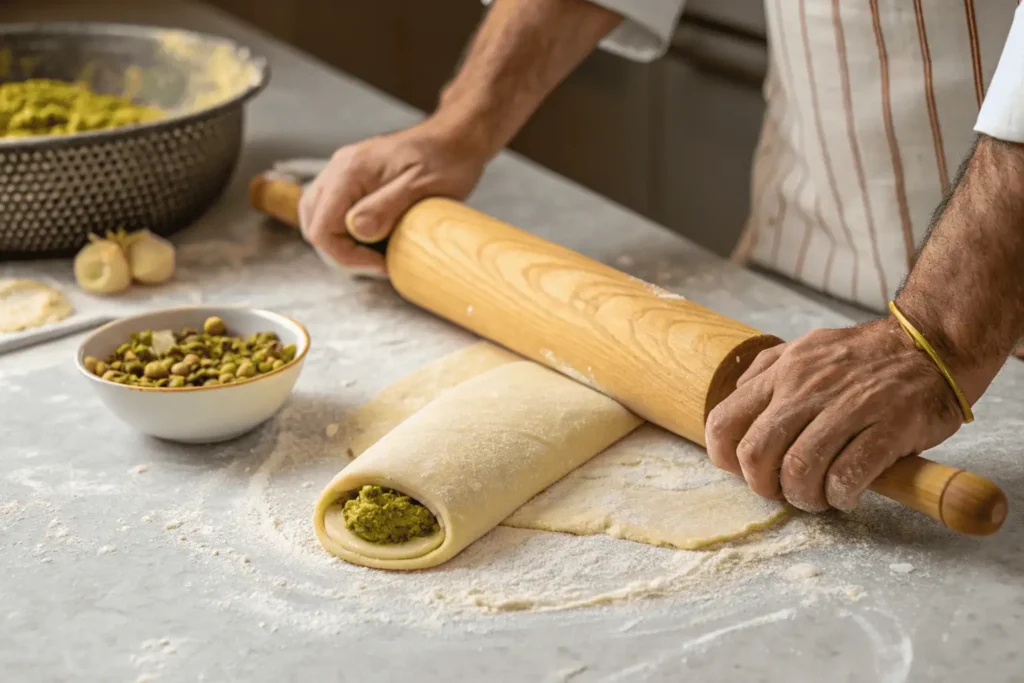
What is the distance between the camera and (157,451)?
49.2 inches

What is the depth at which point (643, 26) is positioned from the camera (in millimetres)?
1788

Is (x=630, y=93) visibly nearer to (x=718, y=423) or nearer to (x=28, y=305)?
(x=28, y=305)

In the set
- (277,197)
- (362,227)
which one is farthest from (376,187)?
(277,197)

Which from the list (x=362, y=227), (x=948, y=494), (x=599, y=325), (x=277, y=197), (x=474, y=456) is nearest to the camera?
(x=948, y=494)

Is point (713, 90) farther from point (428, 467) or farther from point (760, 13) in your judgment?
point (428, 467)

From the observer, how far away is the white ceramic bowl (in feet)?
3.88

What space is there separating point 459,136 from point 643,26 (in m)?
0.37

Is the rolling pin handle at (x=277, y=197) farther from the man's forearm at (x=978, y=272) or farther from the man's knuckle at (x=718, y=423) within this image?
the man's forearm at (x=978, y=272)

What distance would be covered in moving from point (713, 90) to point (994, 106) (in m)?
1.54

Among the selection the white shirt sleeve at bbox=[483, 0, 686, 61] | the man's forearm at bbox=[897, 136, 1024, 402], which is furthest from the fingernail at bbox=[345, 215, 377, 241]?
the man's forearm at bbox=[897, 136, 1024, 402]

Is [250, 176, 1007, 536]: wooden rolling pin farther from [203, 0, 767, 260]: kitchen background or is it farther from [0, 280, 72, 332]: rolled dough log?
[203, 0, 767, 260]: kitchen background

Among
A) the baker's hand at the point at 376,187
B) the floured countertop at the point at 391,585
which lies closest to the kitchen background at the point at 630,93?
the baker's hand at the point at 376,187

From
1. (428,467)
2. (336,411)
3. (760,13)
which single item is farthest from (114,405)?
(760,13)

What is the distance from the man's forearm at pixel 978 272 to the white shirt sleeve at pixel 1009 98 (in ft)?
0.06
